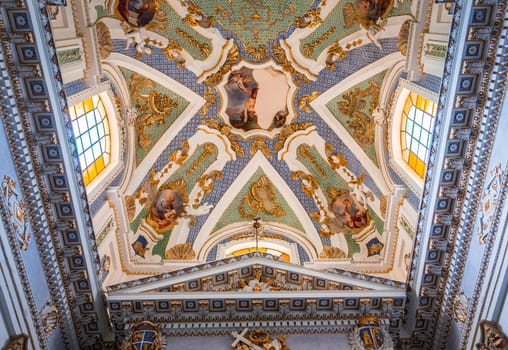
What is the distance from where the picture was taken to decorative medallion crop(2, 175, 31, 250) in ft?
25.9

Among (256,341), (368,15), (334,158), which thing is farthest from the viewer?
(334,158)

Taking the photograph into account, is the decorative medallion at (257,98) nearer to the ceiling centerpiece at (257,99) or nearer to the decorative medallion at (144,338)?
the ceiling centerpiece at (257,99)

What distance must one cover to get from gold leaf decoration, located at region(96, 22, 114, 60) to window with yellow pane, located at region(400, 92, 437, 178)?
686 centimetres

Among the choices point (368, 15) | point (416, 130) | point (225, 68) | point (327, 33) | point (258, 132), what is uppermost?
point (368, 15)

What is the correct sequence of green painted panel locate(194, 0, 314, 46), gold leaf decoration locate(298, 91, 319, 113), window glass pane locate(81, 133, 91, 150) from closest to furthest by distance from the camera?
window glass pane locate(81, 133, 91, 150) < green painted panel locate(194, 0, 314, 46) < gold leaf decoration locate(298, 91, 319, 113)

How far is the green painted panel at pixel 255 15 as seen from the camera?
1302cm

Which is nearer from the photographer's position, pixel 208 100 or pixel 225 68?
pixel 225 68

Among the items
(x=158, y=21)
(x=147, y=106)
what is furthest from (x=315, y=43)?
(x=147, y=106)

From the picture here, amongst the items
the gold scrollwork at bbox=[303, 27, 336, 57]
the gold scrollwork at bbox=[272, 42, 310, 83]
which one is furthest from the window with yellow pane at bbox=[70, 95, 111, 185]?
the gold scrollwork at bbox=[303, 27, 336, 57]

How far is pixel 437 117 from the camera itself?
29.7 ft

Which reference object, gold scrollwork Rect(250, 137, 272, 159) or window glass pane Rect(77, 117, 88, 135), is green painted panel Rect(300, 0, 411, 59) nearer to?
gold scrollwork Rect(250, 137, 272, 159)

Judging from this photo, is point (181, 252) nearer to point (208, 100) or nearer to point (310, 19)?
point (208, 100)

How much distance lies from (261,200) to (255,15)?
5126mm

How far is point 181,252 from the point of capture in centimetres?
1408
